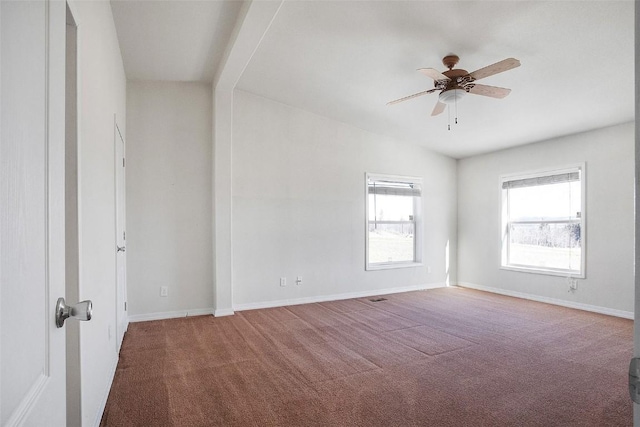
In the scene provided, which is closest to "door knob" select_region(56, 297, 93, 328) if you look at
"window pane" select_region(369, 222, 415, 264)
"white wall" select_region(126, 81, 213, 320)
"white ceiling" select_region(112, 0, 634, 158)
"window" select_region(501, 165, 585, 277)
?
"white ceiling" select_region(112, 0, 634, 158)

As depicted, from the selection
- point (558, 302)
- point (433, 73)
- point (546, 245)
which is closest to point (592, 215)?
point (546, 245)

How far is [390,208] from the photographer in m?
6.07

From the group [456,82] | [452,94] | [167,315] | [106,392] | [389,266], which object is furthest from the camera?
[389,266]

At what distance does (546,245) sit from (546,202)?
25.4 inches

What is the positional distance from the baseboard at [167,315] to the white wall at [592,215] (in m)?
4.64

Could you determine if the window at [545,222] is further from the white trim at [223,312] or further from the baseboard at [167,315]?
the baseboard at [167,315]

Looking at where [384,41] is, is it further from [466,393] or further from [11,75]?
[11,75]

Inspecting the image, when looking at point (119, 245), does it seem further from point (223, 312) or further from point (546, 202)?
point (546, 202)

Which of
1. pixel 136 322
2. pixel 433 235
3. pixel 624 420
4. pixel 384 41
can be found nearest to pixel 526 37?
pixel 384 41

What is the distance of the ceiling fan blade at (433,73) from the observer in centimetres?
289

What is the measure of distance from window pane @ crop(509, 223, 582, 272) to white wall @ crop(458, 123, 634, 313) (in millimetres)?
190

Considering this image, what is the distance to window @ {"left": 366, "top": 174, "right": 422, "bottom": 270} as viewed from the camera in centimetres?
585

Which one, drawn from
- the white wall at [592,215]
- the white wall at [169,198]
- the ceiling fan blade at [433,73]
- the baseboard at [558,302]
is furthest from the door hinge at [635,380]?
the baseboard at [558,302]

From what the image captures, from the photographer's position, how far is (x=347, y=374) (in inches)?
108
